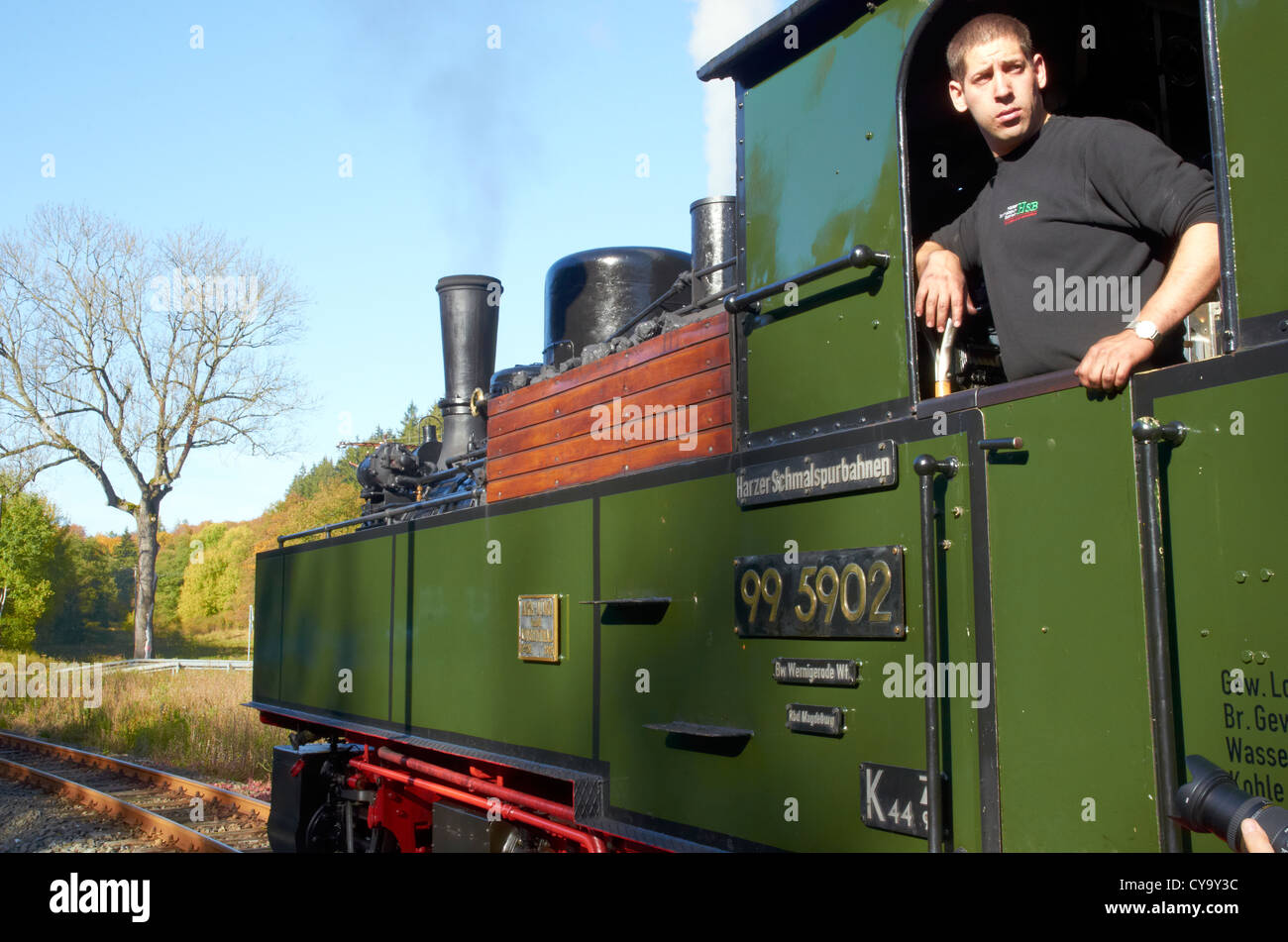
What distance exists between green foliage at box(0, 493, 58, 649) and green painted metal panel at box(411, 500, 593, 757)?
A: 1188 inches

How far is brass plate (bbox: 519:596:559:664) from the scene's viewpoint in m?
4.27

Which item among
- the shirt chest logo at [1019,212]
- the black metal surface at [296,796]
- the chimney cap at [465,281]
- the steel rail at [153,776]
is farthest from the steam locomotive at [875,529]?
the steel rail at [153,776]

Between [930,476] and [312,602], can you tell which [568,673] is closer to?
[930,476]

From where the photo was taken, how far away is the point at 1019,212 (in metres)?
2.66

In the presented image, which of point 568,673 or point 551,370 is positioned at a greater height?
point 551,370

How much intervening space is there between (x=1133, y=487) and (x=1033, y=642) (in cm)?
42

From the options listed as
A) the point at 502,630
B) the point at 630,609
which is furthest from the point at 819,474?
the point at 502,630

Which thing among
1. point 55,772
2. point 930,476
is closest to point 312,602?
point 930,476

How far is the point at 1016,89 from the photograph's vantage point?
2646 mm

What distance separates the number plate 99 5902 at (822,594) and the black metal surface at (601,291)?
2892mm

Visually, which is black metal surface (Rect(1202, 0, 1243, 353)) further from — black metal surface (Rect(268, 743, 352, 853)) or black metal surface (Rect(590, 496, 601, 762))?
black metal surface (Rect(268, 743, 352, 853))

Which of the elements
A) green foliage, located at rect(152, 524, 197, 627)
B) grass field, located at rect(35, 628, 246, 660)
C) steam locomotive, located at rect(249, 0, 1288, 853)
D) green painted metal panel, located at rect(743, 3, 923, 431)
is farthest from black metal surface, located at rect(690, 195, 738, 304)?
green foliage, located at rect(152, 524, 197, 627)
